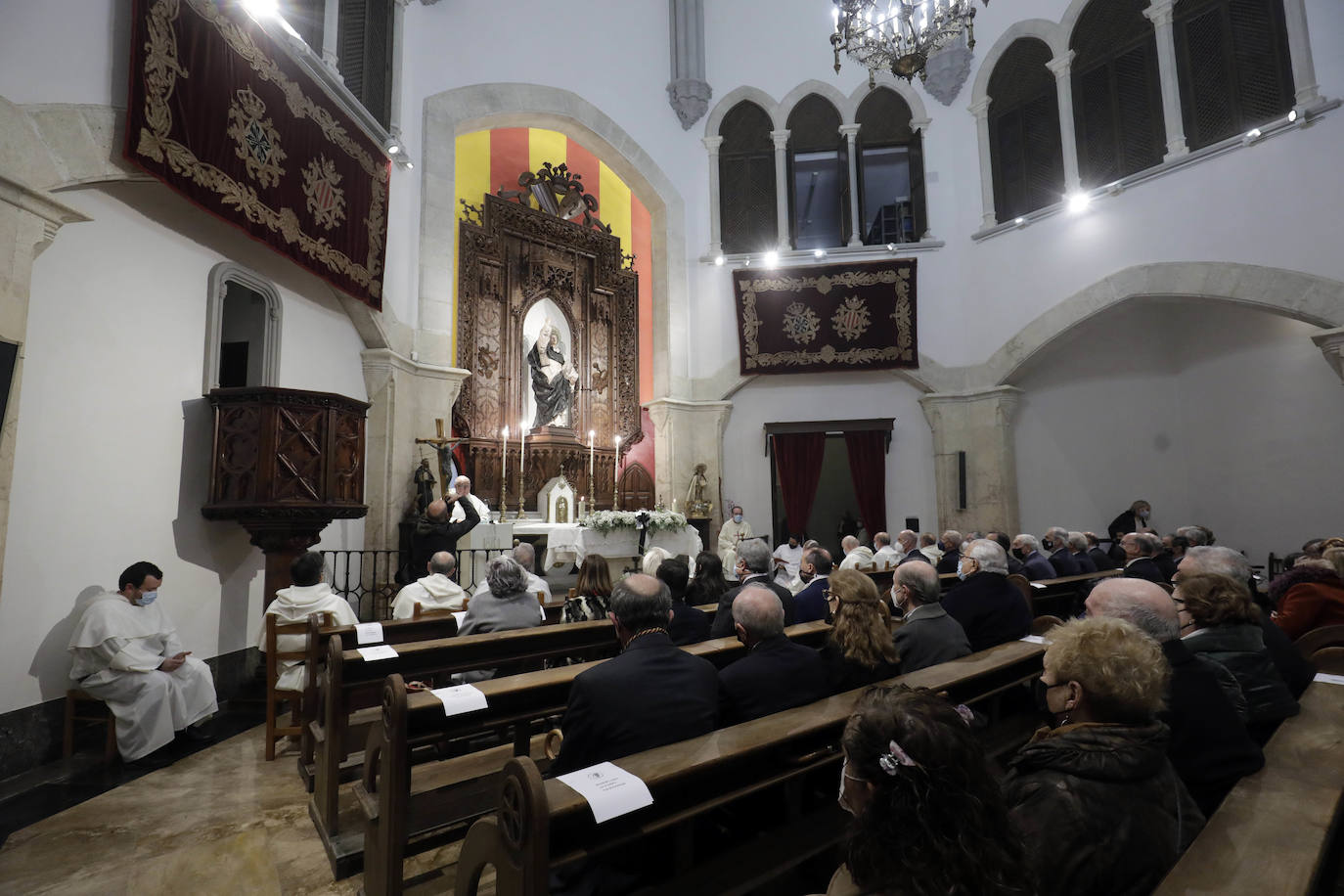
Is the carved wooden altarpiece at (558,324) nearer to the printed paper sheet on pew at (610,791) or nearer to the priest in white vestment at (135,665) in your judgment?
the priest in white vestment at (135,665)

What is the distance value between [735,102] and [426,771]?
36.8 ft

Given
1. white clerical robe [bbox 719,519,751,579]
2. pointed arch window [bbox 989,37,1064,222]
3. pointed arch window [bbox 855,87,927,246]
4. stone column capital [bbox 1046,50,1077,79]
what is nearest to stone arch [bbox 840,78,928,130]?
pointed arch window [bbox 855,87,927,246]

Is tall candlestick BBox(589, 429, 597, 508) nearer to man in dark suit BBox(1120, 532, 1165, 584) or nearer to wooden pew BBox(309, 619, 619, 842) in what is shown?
wooden pew BBox(309, 619, 619, 842)

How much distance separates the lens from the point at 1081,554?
6.76 m

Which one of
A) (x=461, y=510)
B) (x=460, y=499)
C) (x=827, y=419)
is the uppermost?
(x=827, y=419)

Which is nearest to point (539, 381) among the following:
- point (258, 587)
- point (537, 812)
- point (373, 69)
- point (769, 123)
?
point (373, 69)

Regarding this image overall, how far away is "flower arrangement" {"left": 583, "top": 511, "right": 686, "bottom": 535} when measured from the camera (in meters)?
7.51

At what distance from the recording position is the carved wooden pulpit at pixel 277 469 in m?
4.79

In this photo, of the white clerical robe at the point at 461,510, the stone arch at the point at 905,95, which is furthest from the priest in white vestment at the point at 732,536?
the stone arch at the point at 905,95

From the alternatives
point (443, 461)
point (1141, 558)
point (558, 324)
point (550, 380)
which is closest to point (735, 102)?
point (558, 324)

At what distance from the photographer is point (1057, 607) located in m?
5.66

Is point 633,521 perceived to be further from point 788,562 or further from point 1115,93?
point 1115,93

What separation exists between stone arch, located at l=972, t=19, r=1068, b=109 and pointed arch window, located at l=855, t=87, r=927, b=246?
1.02m

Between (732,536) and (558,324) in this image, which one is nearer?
(732,536)
